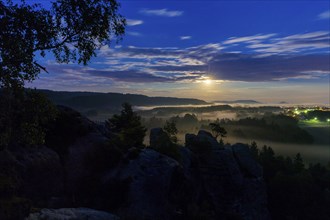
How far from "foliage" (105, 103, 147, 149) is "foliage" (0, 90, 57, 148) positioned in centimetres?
1861

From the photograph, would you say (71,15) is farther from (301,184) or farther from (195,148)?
(301,184)

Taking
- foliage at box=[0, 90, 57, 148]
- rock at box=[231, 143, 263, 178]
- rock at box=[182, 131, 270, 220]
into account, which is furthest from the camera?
rock at box=[231, 143, 263, 178]

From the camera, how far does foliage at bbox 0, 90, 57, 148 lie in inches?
658

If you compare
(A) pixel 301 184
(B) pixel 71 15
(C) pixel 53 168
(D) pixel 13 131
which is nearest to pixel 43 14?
(B) pixel 71 15

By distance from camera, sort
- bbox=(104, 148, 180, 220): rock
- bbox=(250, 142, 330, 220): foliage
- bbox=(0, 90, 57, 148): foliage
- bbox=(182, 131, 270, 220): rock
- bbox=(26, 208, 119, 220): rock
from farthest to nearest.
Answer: bbox=(250, 142, 330, 220): foliage, bbox=(182, 131, 270, 220): rock, bbox=(104, 148, 180, 220): rock, bbox=(26, 208, 119, 220): rock, bbox=(0, 90, 57, 148): foliage

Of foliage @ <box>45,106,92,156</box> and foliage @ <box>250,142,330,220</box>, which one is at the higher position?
foliage @ <box>45,106,92,156</box>

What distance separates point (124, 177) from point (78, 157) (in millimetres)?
5337

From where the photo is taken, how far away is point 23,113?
17.3m

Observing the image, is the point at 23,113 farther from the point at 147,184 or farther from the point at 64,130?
the point at 64,130

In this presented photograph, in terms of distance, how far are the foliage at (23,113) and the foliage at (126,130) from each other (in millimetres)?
18607

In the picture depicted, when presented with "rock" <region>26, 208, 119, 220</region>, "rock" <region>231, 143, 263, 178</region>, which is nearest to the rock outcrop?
"rock" <region>26, 208, 119, 220</region>

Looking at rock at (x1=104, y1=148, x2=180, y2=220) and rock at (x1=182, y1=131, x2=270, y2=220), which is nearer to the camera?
rock at (x1=104, y1=148, x2=180, y2=220)

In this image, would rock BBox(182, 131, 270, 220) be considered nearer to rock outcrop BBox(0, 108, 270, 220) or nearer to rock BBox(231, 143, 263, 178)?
rock BBox(231, 143, 263, 178)

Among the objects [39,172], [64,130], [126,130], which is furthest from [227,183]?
[39,172]
